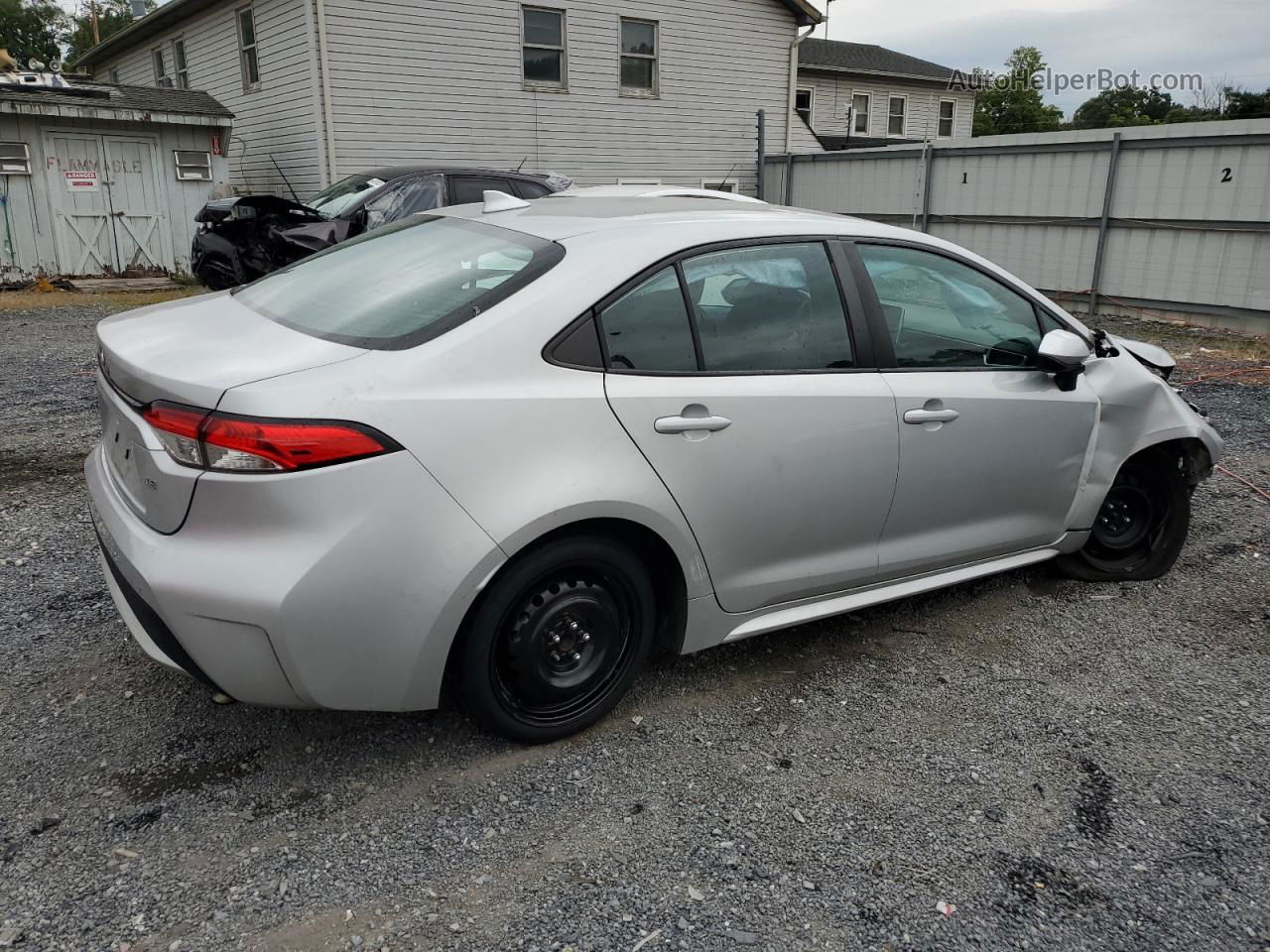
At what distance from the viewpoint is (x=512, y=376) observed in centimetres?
260

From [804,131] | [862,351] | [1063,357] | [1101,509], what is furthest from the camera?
[804,131]

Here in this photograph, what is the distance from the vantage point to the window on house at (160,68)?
20.1 metres

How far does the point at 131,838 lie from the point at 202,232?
9263 millimetres

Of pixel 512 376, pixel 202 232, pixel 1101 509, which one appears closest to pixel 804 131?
pixel 202 232

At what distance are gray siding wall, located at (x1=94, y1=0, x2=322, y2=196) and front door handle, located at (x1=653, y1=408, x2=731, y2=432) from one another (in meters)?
14.0

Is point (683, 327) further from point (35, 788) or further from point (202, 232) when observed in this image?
point (202, 232)

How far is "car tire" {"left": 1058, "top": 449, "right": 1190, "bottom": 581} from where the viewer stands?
4.20 meters

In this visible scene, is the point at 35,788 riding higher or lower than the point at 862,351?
lower

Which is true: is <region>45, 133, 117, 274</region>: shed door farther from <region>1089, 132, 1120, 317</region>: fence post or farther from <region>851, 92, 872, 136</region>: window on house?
<region>851, 92, 872, 136</region>: window on house

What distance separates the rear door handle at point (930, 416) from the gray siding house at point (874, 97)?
24794 mm

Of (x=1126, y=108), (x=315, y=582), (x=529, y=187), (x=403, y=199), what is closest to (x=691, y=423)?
(x=315, y=582)

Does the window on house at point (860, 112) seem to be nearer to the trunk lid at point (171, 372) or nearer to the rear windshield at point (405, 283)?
the rear windshield at point (405, 283)

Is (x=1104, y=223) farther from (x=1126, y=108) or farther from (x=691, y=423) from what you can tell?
(x=1126, y=108)

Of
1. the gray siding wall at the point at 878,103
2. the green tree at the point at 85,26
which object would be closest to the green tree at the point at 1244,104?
Result: the gray siding wall at the point at 878,103
